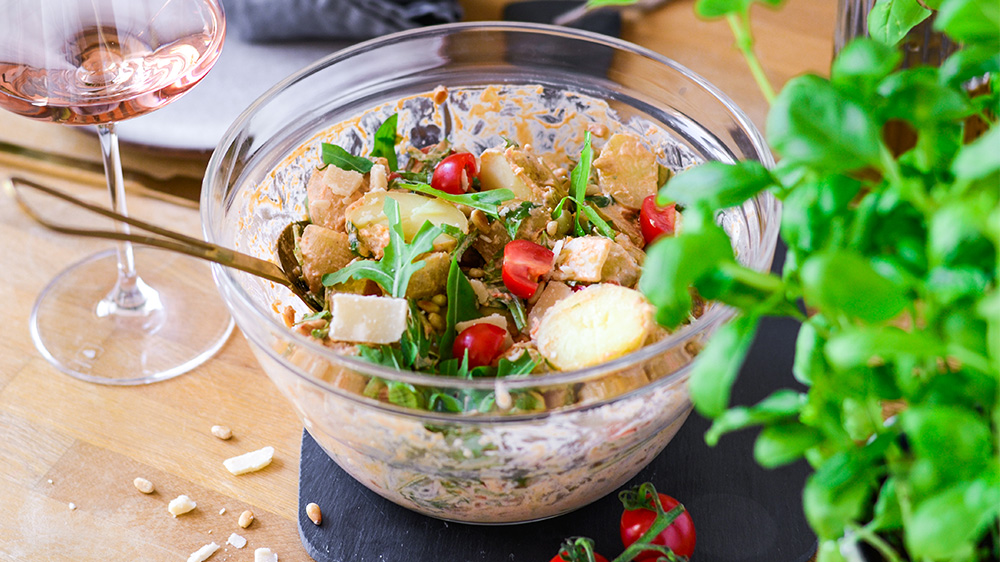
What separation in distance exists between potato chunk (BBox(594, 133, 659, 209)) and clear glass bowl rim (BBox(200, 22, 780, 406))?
0.31ft

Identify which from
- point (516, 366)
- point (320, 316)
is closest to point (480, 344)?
point (516, 366)

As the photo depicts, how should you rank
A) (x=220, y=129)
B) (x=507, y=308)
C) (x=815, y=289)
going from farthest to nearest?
1. (x=220, y=129)
2. (x=507, y=308)
3. (x=815, y=289)

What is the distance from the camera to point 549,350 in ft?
2.46

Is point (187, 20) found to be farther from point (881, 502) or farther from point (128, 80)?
point (881, 502)

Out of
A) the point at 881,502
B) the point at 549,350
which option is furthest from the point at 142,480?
the point at 881,502

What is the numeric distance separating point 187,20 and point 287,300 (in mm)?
359

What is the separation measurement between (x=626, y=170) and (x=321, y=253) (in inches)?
13.3

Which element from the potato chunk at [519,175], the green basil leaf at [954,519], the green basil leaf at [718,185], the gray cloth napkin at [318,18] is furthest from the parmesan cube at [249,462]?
the gray cloth napkin at [318,18]

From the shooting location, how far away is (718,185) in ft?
1.64

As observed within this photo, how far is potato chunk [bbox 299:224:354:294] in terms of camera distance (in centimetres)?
86

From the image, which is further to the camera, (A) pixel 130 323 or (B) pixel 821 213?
(A) pixel 130 323

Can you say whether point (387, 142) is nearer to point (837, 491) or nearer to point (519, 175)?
point (519, 175)

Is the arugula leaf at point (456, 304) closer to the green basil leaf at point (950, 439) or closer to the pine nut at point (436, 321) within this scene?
the pine nut at point (436, 321)

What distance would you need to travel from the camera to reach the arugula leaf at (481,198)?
2.81 ft
